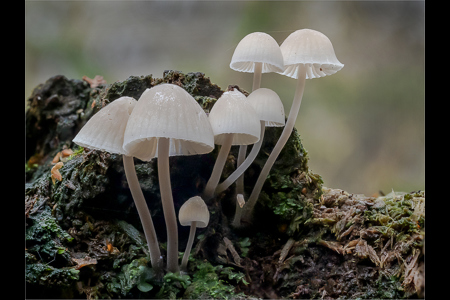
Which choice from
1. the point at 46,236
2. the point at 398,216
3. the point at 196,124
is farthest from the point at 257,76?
the point at 46,236

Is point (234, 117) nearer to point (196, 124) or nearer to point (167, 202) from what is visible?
point (196, 124)

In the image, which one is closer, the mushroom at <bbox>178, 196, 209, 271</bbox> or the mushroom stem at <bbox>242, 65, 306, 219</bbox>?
the mushroom at <bbox>178, 196, 209, 271</bbox>

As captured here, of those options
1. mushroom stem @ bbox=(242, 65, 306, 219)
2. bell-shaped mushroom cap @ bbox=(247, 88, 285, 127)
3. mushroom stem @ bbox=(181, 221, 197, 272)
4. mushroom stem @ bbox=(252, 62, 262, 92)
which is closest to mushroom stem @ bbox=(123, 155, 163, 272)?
mushroom stem @ bbox=(181, 221, 197, 272)

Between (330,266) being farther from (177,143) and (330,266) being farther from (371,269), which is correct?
(177,143)

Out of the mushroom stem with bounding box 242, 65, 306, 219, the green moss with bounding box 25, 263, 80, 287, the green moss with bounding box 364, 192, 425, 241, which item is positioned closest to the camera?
the green moss with bounding box 25, 263, 80, 287

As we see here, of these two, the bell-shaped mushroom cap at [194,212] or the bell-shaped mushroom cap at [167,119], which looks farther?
the bell-shaped mushroom cap at [194,212]

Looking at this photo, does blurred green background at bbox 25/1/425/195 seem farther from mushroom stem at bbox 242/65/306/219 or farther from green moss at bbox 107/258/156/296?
green moss at bbox 107/258/156/296

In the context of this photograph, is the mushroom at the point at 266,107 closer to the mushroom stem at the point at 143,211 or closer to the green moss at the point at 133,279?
the mushroom stem at the point at 143,211

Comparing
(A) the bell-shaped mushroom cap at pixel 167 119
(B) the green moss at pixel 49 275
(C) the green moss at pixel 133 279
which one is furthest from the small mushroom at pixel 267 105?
(B) the green moss at pixel 49 275
